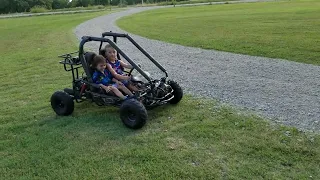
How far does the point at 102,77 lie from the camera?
21.4ft

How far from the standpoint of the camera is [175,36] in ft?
61.0

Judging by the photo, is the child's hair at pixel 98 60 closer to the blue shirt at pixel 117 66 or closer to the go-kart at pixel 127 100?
the go-kart at pixel 127 100

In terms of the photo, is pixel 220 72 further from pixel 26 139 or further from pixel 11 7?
pixel 11 7

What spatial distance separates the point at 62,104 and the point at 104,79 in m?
0.97

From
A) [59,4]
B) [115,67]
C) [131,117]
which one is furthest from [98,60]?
[59,4]

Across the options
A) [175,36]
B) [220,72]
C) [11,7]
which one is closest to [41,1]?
[11,7]

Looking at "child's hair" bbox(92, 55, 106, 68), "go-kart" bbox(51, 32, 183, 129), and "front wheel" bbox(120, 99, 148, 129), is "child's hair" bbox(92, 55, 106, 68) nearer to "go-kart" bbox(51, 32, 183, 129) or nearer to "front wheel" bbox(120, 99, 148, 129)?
"go-kart" bbox(51, 32, 183, 129)

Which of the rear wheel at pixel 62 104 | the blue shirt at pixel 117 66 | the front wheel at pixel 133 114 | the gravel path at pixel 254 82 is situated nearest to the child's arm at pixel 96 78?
A: the blue shirt at pixel 117 66

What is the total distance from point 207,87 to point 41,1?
339ft

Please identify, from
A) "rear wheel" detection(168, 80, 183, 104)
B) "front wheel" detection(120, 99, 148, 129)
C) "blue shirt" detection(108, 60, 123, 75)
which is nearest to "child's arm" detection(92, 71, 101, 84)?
"blue shirt" detection(108, 60, 123, 75)

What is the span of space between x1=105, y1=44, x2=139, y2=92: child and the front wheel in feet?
2.41

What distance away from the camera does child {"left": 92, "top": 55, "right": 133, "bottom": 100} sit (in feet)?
20.5

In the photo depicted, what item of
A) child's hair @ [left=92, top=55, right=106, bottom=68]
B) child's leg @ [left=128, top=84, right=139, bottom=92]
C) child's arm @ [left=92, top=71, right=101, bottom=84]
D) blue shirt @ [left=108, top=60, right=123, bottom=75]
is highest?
child's hair @ [left=92, top=55, right=106, bottom=68]

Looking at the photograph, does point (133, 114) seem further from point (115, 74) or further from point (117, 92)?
point (115, 74)
